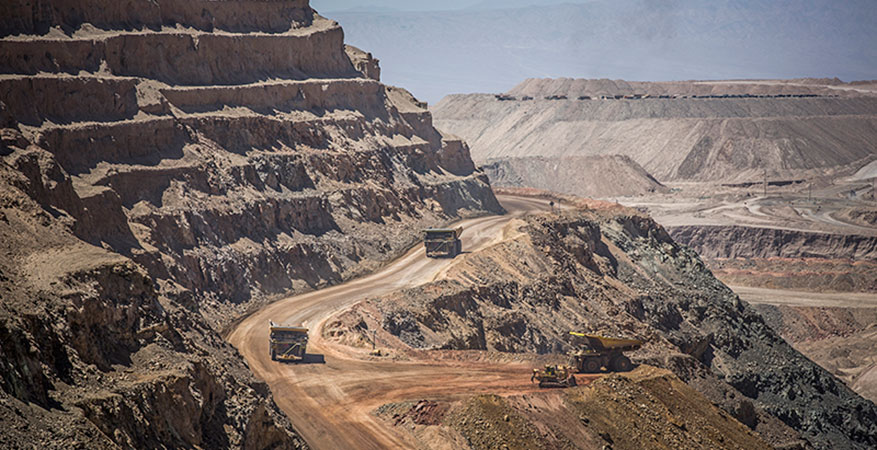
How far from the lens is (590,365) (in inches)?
1817

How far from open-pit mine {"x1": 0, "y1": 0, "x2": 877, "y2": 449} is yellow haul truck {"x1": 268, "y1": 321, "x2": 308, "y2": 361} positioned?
12 cm

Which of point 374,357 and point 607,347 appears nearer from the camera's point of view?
point 374,357

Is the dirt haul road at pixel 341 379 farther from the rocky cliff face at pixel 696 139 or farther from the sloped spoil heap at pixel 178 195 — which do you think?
the rocky cliff face at pixel 696 139

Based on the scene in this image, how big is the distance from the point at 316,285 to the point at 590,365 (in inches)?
727

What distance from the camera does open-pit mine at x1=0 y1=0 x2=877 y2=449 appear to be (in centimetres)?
2655

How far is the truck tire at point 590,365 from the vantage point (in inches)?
1815

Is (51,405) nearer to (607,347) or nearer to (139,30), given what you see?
(607,347)

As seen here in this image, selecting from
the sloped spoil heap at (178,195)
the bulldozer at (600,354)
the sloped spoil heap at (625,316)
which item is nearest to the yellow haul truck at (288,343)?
the sloped spoil heap at (178,195)

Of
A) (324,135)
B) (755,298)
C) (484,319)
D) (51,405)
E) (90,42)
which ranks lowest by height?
(755,298)

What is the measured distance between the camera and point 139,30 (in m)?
60.9

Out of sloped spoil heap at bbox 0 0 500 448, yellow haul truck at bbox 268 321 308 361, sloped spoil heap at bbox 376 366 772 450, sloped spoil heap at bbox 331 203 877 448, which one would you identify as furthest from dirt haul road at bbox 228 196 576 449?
sloped spoil heap at bbox 331 203 877 448

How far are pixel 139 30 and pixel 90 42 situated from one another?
250 inches

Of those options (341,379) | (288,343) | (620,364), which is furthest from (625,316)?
(341,379)

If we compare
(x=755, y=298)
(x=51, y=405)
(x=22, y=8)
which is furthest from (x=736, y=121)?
(x=51, y=405)
